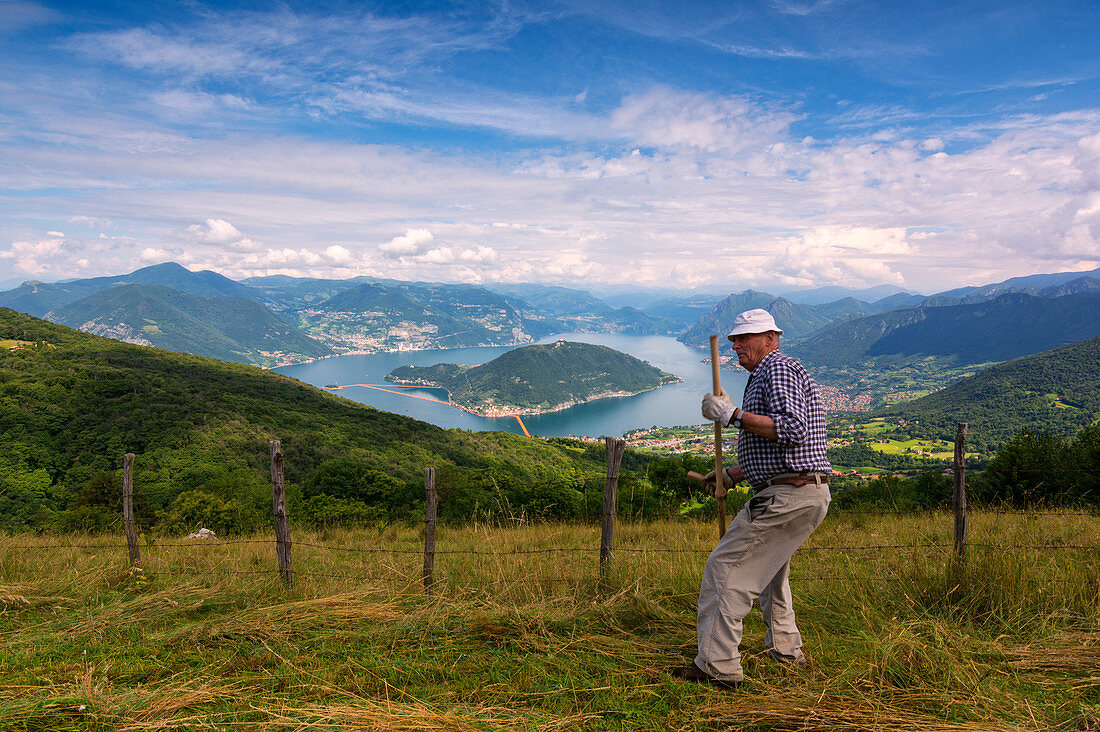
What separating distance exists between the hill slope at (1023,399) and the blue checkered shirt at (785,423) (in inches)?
3387

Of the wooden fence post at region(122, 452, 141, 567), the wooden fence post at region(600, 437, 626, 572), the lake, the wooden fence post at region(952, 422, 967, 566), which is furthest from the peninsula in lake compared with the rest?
the wooden fence post at region(952, 422, 967, 566)

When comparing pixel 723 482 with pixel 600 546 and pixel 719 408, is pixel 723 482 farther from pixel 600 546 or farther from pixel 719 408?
pixel 600 546

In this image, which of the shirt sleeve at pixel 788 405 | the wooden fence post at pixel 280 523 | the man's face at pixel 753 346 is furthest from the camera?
the wooden fence post at pixel 280 523

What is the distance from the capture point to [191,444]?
3136cm

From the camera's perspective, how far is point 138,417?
1363 inches

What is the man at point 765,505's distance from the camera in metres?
2.50

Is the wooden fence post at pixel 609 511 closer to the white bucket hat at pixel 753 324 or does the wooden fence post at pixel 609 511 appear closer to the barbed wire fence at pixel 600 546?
the barbed wire fence at pixel 600 546

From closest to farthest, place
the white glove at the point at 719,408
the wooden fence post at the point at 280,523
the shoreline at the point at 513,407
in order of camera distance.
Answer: the white glove at the point at 719,408 → the wooden fence post at the point at 280,523 → the shoreline at the point at 513,407

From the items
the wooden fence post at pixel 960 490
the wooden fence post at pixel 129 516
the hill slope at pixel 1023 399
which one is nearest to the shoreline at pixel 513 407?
the hill slope at pixel 1023 399

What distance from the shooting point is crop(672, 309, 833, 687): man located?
2496mm

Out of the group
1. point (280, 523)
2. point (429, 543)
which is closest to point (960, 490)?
point (429, 543)

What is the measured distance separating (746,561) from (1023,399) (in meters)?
117

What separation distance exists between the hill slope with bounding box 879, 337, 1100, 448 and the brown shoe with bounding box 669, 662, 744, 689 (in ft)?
283

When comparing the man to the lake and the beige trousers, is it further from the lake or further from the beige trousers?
the lake
